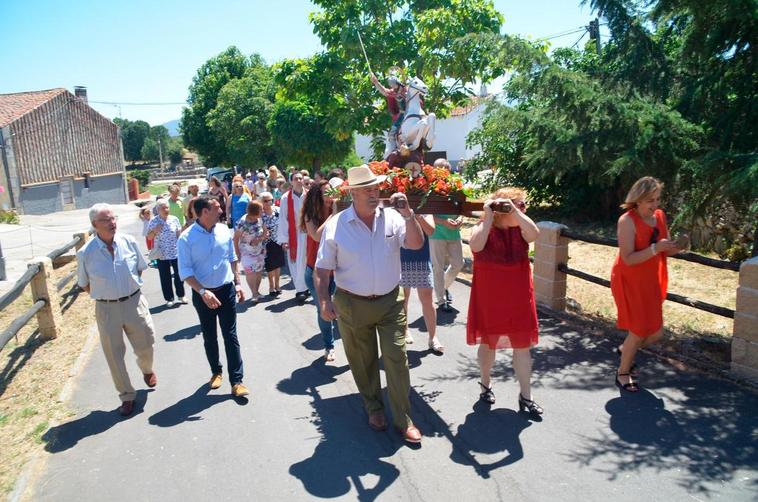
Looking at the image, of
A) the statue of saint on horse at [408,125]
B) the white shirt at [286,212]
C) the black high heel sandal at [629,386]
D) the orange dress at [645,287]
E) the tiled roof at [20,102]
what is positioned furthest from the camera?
the tiled roof at [20,102]

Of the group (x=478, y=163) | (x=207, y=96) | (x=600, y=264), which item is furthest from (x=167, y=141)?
(x=600, y=264)

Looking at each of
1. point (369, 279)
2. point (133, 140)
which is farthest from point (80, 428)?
point (133, 140)

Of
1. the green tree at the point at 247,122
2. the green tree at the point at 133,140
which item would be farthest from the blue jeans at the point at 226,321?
the green tree at the point at 133,140

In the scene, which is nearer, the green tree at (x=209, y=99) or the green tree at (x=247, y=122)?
the green tree at (x=247, y=122)

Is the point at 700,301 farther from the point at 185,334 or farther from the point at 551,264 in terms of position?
the point at 185,334

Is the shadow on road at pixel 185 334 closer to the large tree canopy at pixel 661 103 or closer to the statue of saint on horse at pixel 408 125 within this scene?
the statue of saint on horse at pixel 408 125

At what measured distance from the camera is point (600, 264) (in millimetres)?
10828

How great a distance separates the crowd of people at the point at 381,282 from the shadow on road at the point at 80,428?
148mm

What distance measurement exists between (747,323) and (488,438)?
2.41m

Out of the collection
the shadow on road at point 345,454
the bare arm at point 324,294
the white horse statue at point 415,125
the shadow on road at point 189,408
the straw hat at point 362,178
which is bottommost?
the shadow on road at point 189,408

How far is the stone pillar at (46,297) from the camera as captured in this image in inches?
279

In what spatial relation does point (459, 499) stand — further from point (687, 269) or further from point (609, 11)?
point (687, 269)

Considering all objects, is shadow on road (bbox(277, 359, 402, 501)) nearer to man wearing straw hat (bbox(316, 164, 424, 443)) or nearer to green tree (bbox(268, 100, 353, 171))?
man wearing straw hat (bbox(316, 164, 424, 443))

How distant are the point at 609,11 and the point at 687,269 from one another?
18.4 ft
